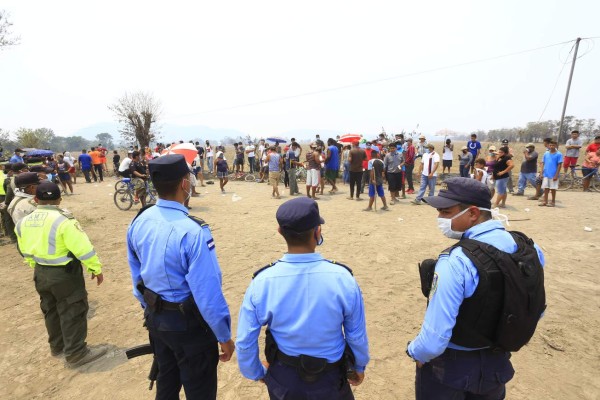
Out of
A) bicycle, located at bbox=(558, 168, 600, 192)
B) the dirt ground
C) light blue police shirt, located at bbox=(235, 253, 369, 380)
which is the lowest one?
the dirt ground

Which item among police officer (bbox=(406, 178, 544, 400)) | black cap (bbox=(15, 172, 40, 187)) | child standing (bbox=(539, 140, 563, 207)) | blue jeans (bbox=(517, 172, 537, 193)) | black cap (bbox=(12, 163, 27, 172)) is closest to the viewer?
police officer (bbox=(406, 178, 544, 400))

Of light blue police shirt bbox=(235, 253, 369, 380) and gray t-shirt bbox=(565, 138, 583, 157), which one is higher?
gray t-shirt bbox=(565, 138, 583, 157)

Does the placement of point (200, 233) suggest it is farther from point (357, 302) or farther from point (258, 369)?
point (357, 302)

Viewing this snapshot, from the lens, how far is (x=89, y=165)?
17.1 m

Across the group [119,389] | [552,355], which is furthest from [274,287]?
[552,355]

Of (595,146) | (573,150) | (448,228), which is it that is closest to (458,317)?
(448,228)

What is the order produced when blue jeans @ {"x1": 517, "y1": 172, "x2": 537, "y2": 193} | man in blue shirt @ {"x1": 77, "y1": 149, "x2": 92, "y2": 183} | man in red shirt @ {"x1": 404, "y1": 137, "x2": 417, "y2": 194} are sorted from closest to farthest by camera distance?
blue jeans @ {"x1": 517, "y1": 172, "x2": 537, "y2": 193}
man in red shirt @ {"x1": 404, "y1": 137, "x2": 417, "y2": 194}
man in blue shirt @ {"x1": 77, "y1": 149, "x2": 92, "y2": 183}

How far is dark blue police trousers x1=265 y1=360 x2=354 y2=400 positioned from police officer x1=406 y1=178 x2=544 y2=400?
19.3 inches

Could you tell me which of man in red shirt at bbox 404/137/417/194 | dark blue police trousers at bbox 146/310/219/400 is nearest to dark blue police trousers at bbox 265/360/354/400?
dark blue police trousers at bbox 146/310/219/400

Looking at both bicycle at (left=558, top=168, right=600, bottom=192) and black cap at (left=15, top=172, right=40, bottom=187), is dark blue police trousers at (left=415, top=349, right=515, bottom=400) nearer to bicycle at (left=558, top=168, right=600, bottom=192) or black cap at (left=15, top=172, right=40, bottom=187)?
black cap at (left=15, top=172, right=40, bottom=187)

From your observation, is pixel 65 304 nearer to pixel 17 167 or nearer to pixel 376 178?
pixel 17 167

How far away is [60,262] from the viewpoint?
314cm

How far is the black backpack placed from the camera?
1554 millimetres

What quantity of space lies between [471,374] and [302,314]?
1040mm
